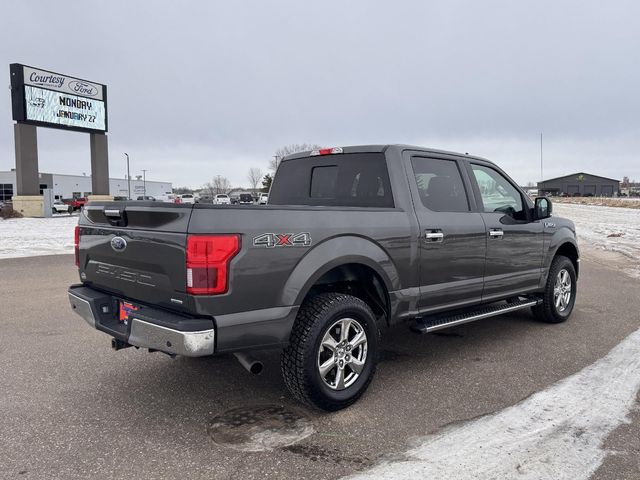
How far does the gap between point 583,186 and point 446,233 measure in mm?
132446

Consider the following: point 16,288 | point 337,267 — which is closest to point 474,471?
point 337,267

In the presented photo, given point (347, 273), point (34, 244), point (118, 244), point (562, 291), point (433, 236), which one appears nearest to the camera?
point (118, 244)

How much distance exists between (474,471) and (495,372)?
1.70 m

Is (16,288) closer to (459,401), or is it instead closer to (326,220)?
(326,220)

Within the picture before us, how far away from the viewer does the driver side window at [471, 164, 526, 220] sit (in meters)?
5.18

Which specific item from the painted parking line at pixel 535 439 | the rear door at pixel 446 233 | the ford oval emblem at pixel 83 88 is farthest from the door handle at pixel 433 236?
the ford oval emblem at pixel 83 88

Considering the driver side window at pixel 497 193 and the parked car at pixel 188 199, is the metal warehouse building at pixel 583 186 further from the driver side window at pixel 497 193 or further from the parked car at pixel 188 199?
the driver side window at pixel 497 193

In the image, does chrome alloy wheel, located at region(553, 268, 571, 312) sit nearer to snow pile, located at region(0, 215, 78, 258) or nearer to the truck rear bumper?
the truck rear bumper

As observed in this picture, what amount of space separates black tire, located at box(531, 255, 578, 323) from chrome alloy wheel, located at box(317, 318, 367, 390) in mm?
3119

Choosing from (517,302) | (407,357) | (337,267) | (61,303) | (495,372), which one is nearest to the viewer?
(337,267)

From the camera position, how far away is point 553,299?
5992 mm

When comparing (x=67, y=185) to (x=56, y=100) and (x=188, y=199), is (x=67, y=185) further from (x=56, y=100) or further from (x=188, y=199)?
(x=188, y=199)

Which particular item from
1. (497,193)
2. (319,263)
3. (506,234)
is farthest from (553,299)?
(319,263)

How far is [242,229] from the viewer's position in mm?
3146
